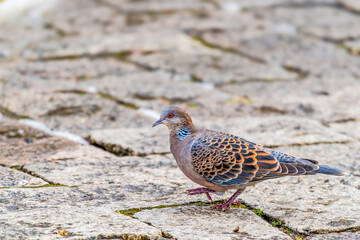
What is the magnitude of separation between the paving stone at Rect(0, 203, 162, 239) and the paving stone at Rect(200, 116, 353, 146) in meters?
1.91

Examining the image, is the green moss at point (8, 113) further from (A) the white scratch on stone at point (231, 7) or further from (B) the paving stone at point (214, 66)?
(A) the white scratch on stone at point (231, 7)

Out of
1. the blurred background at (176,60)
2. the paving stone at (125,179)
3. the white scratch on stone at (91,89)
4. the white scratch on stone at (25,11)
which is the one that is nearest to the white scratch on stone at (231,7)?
the blurred background at (176,60)

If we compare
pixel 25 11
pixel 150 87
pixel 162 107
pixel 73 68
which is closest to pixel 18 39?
pixel 25 11

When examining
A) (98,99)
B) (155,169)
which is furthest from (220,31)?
(155,169)

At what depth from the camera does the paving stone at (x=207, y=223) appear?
3.00m

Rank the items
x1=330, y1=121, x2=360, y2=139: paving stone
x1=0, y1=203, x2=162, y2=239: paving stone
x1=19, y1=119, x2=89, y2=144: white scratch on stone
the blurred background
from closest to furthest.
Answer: x1=0, y1=203, x2=162, y2=239: paving stone < x1=19, y1=119, x2=89, y2=144: white scratch on stone < x1=330, y1=121, x2=360, y2=139: paving stone < the blurred background

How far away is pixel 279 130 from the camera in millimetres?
4945

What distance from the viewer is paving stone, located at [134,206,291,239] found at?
300cm

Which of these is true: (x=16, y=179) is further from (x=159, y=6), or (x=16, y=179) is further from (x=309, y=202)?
(x=159, y=6)

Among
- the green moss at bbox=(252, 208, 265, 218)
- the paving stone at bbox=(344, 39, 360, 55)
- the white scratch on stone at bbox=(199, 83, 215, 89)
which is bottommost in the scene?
the white scratch on stone at bbox=(199, 83, 215, 89)

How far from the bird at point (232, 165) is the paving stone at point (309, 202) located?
20 cm

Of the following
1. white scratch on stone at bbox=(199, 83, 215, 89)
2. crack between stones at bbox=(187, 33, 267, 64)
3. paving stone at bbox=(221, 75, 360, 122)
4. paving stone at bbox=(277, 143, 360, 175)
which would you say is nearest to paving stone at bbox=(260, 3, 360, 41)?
crack between stones at bbox=(187, 33, 267, 64)

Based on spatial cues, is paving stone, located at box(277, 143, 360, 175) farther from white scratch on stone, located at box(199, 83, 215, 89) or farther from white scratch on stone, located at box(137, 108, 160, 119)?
white scratch on stone, located at box(199, 83, 215, 89)

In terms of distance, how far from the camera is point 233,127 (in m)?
5.02
